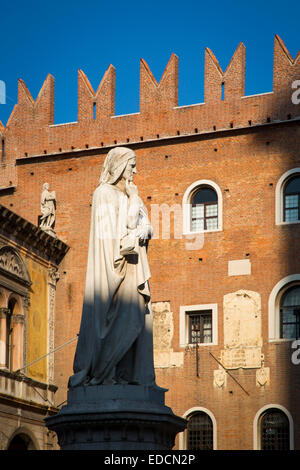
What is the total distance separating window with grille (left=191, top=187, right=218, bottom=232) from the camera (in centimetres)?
2517

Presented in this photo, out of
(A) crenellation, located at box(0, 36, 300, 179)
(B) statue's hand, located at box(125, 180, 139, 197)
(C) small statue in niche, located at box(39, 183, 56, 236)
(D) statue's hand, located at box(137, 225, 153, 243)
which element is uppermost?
(A) crenellation, located at box(0, 36, 300, 179)

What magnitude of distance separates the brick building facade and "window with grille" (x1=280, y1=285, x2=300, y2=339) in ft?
0.09

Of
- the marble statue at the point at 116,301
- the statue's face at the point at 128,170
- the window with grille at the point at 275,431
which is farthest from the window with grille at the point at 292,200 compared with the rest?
the marble statue at the point at 116,301

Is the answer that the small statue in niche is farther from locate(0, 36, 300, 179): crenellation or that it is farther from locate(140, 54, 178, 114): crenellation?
locate(140, 54, 178, 114): crenellation

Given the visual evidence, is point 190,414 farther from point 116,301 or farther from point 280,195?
point 116,301

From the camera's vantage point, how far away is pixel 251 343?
2389 cm

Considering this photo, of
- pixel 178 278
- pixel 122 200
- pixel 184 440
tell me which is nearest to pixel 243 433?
pixel 184 440

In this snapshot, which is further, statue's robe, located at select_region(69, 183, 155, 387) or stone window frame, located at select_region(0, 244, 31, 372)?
stone window frame, located at select_region(0, 244, 31, 372)

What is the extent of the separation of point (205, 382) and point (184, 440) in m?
1.53

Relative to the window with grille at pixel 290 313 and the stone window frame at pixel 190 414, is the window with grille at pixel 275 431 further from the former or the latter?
the window with grille at pixel 290 313

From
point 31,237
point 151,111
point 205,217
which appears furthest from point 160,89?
point 31,237

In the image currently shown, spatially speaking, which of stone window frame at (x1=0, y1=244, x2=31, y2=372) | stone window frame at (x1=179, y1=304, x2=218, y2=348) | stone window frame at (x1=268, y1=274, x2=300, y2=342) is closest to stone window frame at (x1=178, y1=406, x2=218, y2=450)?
stone window frame at (x1=179, y1=304, x2=218, y2=348)

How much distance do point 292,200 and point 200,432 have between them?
630 centimetres

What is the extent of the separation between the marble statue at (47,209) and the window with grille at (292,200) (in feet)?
20.9
